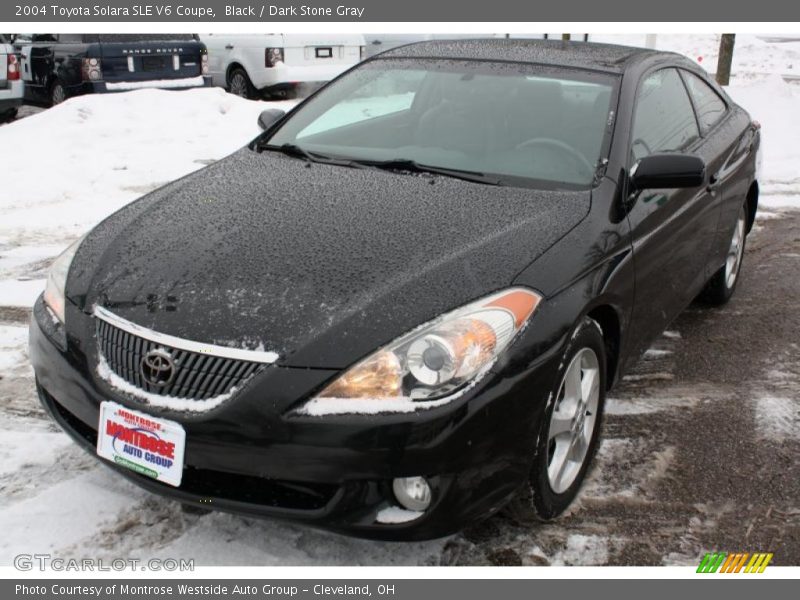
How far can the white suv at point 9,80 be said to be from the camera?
10.8 meters

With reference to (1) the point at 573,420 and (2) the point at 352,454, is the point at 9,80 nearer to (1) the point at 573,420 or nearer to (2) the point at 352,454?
(1) the point at 573,420

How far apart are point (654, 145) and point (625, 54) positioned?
1.99 ft

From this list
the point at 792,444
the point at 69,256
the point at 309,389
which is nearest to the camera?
the point at 309,389

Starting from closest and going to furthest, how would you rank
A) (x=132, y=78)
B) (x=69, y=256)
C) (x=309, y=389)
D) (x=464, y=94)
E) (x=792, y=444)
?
(x=309, y=389) → (x=69, y=256) → (x=792, y=444) → (x=464, y=94) → (x=132, y=78)

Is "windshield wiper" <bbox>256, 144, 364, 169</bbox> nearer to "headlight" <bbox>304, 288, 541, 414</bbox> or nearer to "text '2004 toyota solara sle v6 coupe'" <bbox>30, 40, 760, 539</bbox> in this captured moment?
"text '2004 toyota solara sle v6 coupe'" <bbox>30, 40, 760, 539</bbox>

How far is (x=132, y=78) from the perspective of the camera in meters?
11.7

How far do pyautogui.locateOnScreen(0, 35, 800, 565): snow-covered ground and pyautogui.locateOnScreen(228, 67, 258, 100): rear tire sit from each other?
2412 mm

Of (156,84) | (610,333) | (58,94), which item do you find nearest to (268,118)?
(610,333)

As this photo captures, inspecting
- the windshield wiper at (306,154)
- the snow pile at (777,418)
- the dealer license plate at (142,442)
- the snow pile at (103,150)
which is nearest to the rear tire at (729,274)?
the snow pile at (777,418)

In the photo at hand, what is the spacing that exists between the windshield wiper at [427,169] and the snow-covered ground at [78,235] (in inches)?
47.9

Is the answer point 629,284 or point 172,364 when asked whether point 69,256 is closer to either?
point 172,364

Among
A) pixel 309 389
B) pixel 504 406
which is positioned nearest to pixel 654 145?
pixel 504 406

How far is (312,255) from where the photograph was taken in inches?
116

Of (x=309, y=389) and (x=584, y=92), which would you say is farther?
(x=584, y=92)
